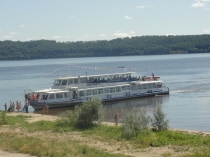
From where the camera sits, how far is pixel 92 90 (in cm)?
5484

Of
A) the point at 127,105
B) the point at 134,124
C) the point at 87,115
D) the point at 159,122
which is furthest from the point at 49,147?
the point at 127,105

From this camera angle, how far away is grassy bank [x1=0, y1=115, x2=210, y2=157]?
21797mm

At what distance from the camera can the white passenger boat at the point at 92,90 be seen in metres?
50.6

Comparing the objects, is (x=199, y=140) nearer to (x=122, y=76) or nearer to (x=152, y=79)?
(x=122, y=76)

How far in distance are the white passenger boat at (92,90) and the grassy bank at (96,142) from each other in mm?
19630

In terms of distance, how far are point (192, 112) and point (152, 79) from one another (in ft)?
65.9

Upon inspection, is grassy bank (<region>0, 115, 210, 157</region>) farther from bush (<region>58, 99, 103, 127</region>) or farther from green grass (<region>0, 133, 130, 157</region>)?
bush (<region>58, 99, 103, 127</region>)

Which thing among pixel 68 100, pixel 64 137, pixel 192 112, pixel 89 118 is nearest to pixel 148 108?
pixel 192 112

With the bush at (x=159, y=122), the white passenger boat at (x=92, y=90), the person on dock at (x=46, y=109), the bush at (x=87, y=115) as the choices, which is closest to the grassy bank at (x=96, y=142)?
the bush at (x=87, y=115)

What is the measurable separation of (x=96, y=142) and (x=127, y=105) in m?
29.5

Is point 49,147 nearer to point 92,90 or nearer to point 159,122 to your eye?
point 159,122

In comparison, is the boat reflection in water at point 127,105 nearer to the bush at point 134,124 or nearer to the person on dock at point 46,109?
the person on dock at point 46,109

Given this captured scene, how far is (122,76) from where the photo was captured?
195ft

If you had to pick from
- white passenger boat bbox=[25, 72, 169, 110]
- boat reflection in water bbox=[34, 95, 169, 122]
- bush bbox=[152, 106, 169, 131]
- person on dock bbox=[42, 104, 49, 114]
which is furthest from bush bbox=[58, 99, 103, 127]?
white passenger boat bbox=[25, 72, 169, 110]
